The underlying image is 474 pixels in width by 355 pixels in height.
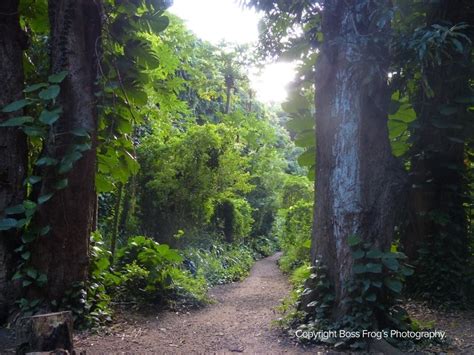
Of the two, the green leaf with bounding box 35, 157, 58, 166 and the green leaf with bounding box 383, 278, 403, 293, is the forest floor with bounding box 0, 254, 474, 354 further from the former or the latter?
the green leaf with bounding box 35, 157, 58, 166

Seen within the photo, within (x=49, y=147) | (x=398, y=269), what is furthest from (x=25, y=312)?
(x=398, y=269)

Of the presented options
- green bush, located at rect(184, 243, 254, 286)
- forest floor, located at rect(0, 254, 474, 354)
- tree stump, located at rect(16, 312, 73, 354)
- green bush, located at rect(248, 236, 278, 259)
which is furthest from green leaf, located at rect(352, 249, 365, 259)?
green bush, located at rect(248, 236, 278, 259)

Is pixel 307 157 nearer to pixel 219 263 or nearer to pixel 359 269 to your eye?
pixel 359 269

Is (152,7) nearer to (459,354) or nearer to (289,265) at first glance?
(459,354)

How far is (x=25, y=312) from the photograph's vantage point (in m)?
4.56

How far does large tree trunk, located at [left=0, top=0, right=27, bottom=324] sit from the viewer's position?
15.8 ft

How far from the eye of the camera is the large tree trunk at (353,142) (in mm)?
4559

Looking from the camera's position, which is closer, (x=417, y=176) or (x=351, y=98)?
(x=351, y=98)

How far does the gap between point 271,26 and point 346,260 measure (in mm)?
4529

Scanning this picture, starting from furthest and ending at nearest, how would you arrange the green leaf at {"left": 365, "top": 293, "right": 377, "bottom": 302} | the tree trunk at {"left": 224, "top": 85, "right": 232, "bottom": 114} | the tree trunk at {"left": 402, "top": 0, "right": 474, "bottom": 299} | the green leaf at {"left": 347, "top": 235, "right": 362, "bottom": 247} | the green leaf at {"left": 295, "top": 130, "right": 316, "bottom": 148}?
1. the tree trunk at {"left": 224, "top": 85, "right": 232, "bottom": 114}
2. the green leaf at {"left": 295, "top": 130, "right": 316, "bottom": 148}
3. the tree trunk at {"left": 402, "top": 0, "right": 474, "bottom": 299}
4. the green leaf at {"left": 347, "top": 235, "right": 362, "bottom": 247}
5. the green leaf at {"left": 365, "top": 293, "right": 377, "bottom": 302}

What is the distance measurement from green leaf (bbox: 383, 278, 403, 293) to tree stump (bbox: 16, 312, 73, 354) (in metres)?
2.92

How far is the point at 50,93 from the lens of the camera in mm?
4598

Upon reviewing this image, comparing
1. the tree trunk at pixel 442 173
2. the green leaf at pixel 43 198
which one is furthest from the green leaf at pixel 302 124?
the green leaf at pixel 43 198

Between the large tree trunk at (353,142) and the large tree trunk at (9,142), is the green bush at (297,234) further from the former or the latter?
the large tree trunk at (9,142)
